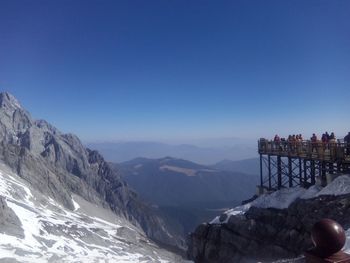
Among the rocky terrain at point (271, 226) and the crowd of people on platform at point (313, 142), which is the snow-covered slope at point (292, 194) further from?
the crowd of people on platform at point (313, 142)

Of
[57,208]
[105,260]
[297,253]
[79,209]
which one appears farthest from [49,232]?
[297,253]

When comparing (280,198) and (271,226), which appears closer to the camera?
(271,226)

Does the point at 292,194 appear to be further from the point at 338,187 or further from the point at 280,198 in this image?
the point at 338,187

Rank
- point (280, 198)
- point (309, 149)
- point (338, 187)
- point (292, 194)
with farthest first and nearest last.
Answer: point (280, 198), point (309, 149), point (292, 194), point (338, 187)

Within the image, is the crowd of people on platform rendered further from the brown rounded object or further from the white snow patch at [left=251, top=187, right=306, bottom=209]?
the brown rounded object

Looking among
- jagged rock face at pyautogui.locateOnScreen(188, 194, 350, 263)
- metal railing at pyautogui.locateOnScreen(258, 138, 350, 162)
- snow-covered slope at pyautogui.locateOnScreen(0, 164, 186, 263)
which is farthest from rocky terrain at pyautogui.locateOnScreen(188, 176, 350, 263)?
snow-covered slope at pyautogui.locateOnScreen(0, 164, 186, 263)

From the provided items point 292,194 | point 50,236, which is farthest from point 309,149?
point 50,236
